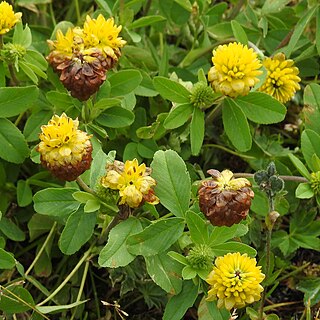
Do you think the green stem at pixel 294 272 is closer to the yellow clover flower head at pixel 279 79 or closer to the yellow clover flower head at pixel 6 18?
→ the yellow clover flower head at pixel 279 79

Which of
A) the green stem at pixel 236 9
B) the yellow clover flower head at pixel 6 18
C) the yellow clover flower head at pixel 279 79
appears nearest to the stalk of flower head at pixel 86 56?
the yellow clover flower head at pixel 6 18

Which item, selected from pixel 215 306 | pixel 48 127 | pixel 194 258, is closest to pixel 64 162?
pixel 48 127

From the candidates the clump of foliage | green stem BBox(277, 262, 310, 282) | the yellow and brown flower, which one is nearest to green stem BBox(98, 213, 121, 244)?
the clump of foliage

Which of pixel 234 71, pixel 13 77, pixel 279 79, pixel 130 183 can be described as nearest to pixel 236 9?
pixel 279 79

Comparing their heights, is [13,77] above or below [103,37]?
below

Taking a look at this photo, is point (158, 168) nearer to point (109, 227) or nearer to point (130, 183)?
point (130, 183)

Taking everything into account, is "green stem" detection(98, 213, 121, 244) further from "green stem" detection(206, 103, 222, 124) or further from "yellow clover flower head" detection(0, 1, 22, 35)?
"yellow clover flower head" detection(0, 1, 22, 35)

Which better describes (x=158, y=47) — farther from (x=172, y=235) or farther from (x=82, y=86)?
(x=172, y=235)
